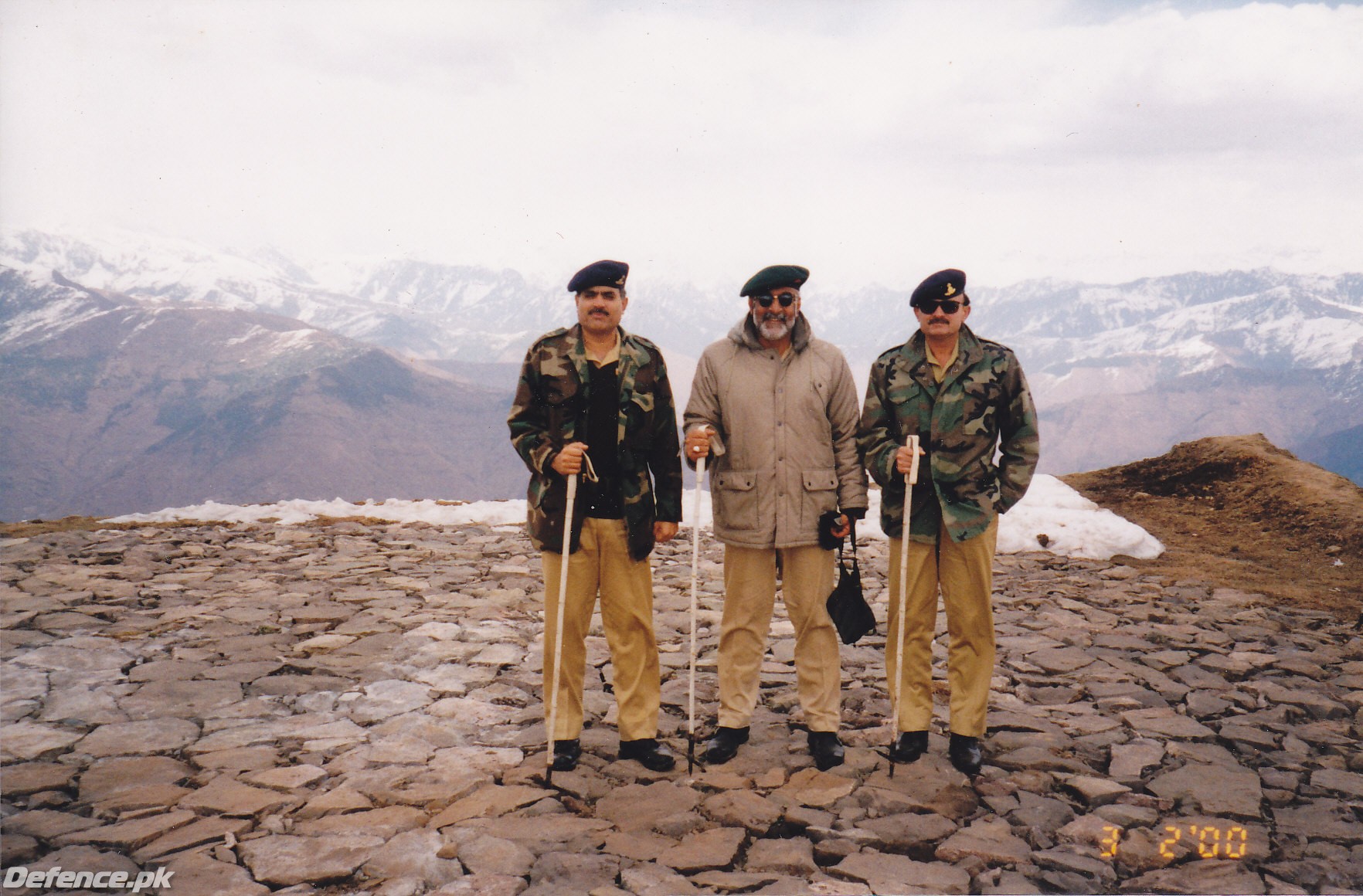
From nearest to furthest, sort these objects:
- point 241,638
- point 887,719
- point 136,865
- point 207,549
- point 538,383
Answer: point 136,865 → point 538,383 → point 887,719 → point 241,638 → point 207,549

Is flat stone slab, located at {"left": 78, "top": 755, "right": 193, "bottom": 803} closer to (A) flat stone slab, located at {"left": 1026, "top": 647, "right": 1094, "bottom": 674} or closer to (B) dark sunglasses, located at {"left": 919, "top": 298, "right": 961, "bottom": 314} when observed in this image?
(B) dark sunglasses, located at {"left": 919, "top": 298, "right": 961, "bottom": 314}

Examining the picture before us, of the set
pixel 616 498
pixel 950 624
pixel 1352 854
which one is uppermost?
pixel 616 498

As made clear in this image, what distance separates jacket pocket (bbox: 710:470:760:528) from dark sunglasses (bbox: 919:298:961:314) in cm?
135

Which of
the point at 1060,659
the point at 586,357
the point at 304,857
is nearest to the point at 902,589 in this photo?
the point at 586,357

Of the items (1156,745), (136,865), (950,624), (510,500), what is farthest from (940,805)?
(510,500)

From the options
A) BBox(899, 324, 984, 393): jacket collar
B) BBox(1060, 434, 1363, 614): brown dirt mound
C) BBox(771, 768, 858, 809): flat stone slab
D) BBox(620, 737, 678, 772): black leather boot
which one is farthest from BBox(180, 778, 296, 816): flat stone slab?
BBox(1060, 434, 1363, 614): brown dirt mound

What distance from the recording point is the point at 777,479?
4.81 m

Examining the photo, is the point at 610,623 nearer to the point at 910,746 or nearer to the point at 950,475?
the point at 910,746

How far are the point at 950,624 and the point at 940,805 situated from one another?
0.98m

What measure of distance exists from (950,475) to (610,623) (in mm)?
2085

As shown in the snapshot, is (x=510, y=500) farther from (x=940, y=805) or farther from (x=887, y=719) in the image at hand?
(x=940, y=805)

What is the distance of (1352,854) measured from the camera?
155 inches

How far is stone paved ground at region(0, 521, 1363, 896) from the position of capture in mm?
3793

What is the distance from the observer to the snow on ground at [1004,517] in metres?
11.5
